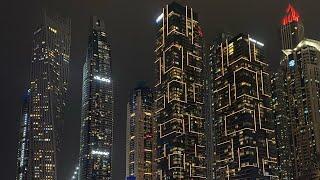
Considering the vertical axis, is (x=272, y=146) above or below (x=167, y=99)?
below

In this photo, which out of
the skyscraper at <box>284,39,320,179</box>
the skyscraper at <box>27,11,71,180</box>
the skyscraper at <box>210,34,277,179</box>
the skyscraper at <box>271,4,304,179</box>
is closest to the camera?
the skyscraper at <box>210,34,277,179</box>

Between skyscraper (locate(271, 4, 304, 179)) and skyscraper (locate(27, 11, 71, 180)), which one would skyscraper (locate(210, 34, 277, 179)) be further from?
skyscraper (locate(27, 11, 71, 180))

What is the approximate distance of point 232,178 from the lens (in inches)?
5418

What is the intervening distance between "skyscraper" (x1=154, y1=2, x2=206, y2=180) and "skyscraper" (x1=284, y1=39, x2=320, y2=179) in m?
36.4

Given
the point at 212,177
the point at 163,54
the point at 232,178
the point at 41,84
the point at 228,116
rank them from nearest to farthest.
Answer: the point at 232,178 < the point at 228,116 < the point at 163,54 < the point at 212,177 < the point at 41,84

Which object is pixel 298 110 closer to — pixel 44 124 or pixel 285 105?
pixel 285 105

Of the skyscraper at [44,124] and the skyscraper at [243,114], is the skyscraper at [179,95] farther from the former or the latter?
the skyscraper at [44,124]

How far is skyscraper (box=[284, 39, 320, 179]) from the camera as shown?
160m

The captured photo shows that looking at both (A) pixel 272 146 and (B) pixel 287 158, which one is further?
(B) pixel 287 158

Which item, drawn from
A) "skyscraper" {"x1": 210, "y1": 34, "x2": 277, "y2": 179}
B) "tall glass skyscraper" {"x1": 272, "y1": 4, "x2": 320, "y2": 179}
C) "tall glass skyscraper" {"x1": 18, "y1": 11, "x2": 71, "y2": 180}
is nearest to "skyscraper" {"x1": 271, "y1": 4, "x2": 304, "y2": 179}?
"tall glass skyscraper" {"x1": 272, "y1": 4, "x2": 320, "y2": 179}

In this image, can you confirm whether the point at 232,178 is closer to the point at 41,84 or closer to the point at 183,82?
the point at 183,82

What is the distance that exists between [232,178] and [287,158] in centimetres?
4309

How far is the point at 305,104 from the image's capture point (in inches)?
6649

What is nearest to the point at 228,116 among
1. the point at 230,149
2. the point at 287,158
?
the point at 230,149
